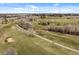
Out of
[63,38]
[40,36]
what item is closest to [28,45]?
[40,36]

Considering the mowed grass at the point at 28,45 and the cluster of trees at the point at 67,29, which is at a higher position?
the cluster of trees at the point at 67,29

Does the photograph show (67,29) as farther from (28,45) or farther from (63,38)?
(28,45)

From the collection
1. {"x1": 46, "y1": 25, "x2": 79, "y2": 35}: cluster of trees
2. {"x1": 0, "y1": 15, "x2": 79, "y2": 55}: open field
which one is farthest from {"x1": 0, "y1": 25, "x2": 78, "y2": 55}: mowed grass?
{"x1": 46, "y1": 25, "x2": 79, "y2": 35}: cluster of trees

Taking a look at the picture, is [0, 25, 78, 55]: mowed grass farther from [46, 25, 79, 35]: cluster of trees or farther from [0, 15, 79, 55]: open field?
[46, 25, 79, 35]: cluster of trees

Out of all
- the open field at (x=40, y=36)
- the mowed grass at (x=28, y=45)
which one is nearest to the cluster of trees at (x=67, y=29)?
the open field at (x=40, y=36)

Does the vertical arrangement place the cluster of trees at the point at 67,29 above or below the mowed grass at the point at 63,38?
above

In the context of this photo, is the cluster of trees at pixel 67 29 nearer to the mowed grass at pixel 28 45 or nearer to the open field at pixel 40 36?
the open field at pixel 40 36

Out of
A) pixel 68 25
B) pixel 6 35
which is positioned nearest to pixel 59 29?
Answer: pixel 68 25
